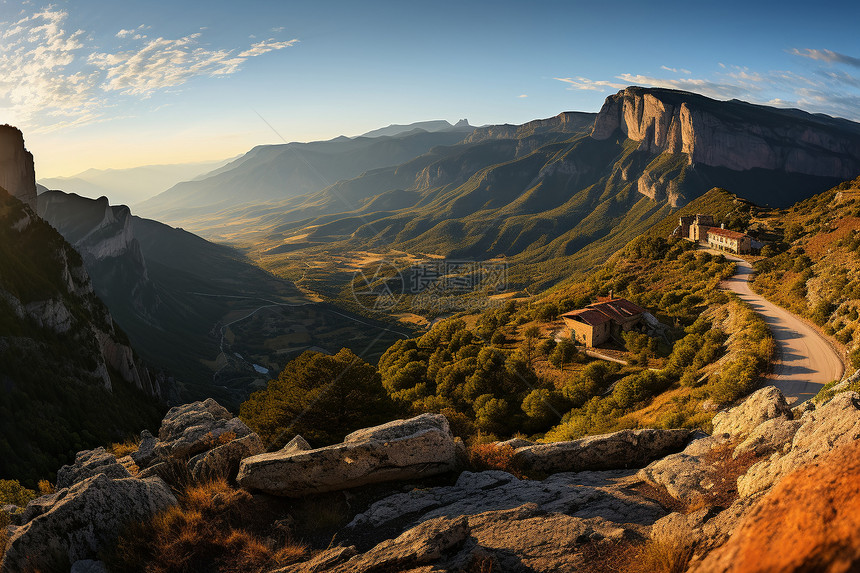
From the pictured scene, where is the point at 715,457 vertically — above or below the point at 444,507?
above

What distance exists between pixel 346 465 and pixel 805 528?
10.2 m

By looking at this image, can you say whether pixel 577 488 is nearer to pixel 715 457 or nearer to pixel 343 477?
pixel 715 457

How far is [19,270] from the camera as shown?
49.5 metres

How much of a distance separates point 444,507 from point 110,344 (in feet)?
211

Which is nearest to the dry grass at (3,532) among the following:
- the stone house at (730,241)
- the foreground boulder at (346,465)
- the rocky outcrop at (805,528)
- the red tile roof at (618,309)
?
the foreground boulder at (346,465)

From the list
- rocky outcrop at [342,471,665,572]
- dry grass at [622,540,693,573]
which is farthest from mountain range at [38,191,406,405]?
dry grass at [622,540,693,573]

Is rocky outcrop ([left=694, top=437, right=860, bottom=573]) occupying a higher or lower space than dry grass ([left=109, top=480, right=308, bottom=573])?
higher

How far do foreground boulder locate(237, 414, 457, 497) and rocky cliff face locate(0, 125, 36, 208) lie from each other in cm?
8506

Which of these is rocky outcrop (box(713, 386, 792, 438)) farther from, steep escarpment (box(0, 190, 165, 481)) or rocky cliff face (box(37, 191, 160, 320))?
rocky cliff face (box(37, 191, 160, 320))

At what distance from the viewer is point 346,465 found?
1209 cm

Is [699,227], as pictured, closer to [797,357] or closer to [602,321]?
[602,321]

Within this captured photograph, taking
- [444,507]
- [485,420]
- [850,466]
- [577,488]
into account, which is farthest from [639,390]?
[850,466]

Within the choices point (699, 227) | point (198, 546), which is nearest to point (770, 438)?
point (198, 546)

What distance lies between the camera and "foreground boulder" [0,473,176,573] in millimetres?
9484
